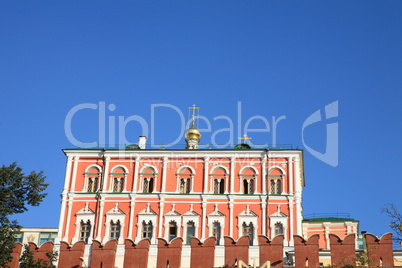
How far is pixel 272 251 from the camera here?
29.9 m

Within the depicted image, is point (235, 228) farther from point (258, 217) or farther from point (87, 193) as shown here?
point (87, 193)

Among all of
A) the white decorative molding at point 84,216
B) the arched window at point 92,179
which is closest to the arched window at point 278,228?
the white decorative molding at point 84,216

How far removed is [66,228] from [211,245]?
707 inches

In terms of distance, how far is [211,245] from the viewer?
3027cm

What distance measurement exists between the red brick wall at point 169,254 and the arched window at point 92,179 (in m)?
17.7

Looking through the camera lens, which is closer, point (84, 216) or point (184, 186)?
point (84, 216)

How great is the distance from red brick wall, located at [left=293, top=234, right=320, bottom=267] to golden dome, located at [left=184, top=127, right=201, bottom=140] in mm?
22934

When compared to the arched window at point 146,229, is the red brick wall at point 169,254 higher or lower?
lower

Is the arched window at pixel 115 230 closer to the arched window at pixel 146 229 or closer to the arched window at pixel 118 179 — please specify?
the arched window at pixel 146 229

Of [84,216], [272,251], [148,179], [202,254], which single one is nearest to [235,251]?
[202,254]

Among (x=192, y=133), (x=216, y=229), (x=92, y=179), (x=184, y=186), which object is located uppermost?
(x=192, y=133)

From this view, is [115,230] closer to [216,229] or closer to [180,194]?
[180,194]

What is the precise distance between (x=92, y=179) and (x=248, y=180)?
11203mm

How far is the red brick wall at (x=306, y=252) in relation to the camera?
2939 centimetres
